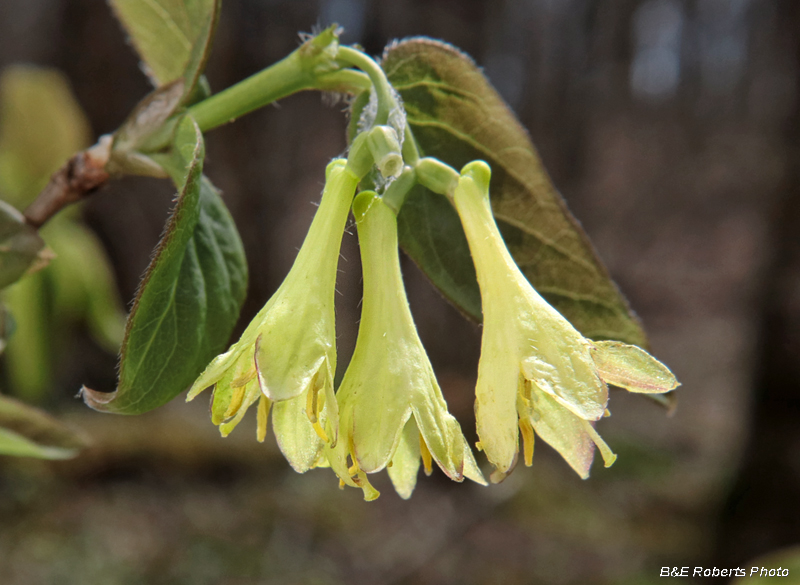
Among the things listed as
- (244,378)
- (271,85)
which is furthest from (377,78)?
(244,378)

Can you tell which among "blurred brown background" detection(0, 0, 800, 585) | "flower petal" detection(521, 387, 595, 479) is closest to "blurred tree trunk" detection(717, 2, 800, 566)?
"blurred brown background" detection(0, 0, 800, 585)

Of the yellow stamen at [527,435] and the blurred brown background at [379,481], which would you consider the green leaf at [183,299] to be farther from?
the blurred brown background at [379,481]

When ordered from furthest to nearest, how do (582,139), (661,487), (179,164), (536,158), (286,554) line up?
1. (582,139)
2. (661,487)
3. (286,554)
4. (536,158)
5. (179,164)

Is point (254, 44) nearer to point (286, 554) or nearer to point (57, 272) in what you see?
point (57, 272)

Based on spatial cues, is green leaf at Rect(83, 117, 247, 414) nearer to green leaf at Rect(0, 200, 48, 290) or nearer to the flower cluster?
the flower cluster

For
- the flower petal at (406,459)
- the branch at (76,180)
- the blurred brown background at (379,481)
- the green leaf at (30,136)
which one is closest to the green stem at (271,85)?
the branch at (76,180)

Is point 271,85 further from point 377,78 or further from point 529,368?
point 529,368

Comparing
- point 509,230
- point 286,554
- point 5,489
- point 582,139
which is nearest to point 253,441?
point 286,554
